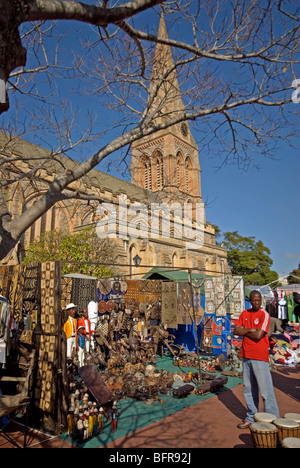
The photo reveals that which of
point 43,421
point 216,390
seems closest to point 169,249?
point 216,390

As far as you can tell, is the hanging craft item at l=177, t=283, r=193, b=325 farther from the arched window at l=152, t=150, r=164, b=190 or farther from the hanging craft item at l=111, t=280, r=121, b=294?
the arched window at l=152, t=150, r=164, b=190

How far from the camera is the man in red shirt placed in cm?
459

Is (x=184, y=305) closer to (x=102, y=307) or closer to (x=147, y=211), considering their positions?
(x=102, y=307)

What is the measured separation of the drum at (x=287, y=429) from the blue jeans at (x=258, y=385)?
2.58 ft

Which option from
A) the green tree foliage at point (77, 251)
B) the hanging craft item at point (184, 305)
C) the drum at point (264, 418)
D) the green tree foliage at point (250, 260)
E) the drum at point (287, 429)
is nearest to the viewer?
the drum at point (287, 429)

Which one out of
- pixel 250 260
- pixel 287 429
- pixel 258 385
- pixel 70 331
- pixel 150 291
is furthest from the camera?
pixel 250 260

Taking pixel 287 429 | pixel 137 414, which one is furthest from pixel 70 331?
pixel 287 429

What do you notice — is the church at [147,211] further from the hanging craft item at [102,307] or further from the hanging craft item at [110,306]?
the hanging craft item at [102,307]

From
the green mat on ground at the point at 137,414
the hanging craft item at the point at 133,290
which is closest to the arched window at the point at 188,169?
the hanging craft item at the point at 133,290

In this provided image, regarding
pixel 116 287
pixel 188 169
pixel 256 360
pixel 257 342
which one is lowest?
pixel 256 360

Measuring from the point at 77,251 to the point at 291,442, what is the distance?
16469 mm

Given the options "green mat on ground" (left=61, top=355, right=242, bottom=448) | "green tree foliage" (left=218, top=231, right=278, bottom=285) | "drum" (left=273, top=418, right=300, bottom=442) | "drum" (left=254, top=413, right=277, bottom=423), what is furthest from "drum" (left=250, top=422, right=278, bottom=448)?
"green tree foliage" (left=218, top=231, right=278, bottom=285)

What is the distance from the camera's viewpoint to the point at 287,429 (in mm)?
3607

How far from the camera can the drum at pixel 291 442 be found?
3.25 meters
